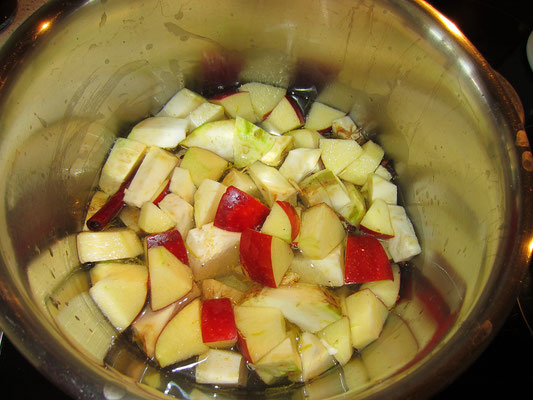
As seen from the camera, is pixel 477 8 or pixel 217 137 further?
pixel 477 8

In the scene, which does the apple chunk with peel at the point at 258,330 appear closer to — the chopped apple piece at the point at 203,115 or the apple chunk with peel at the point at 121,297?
the apple chunk with peel at the point at 121,297

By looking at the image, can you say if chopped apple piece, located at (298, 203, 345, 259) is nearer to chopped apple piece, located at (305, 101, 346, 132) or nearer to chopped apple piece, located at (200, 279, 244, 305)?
chopped apple piece, located at (200, 279, 244, 305)

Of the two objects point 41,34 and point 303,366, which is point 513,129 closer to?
point 303,366

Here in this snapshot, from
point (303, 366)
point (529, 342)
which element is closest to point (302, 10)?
point (303, 366)

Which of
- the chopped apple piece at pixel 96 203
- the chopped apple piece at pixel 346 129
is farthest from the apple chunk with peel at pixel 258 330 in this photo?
the chopped apple piece at pixel 346 129

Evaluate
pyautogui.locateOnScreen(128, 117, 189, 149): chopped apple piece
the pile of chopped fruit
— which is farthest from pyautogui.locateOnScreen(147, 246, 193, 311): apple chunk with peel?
pyautogui.locateOnScreen(128, 117, 189, 149): chopped apple piece
